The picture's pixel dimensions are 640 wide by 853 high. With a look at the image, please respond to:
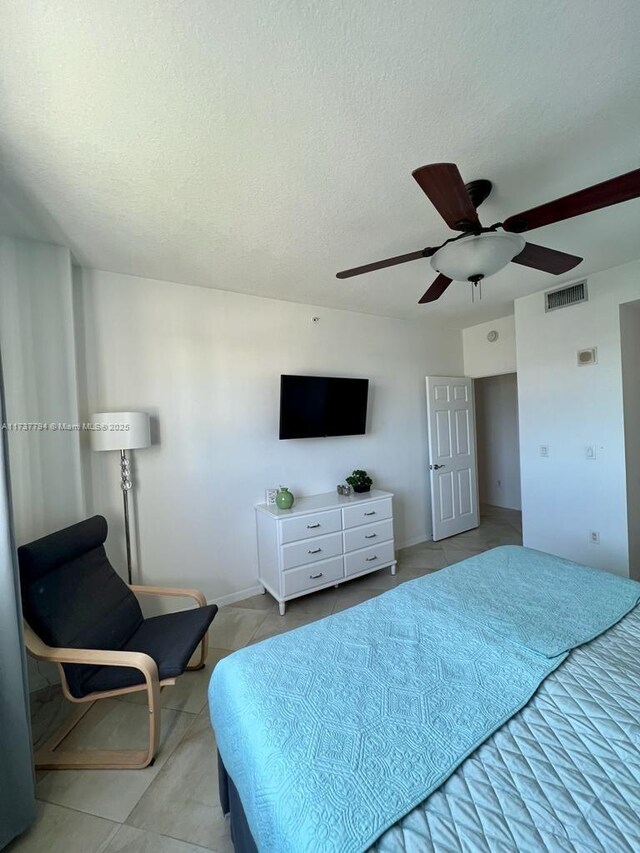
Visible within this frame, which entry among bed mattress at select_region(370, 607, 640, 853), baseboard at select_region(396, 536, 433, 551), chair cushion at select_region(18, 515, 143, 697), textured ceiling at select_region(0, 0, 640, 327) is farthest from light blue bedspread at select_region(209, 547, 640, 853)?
baseboard at select_region(396, 536, 433, 551)

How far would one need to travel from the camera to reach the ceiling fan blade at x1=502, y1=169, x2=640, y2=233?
1189 millimetres

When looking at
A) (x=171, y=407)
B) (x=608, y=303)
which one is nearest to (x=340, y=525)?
(x=171, y=407)

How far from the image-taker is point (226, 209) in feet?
5.96

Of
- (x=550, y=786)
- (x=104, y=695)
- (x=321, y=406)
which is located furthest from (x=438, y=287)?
(x=104, y=695)

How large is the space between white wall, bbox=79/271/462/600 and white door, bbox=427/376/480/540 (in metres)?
0.84

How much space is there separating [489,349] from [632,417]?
1.70 metres

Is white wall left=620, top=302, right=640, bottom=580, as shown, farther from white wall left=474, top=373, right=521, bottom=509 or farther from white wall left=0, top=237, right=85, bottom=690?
white wall left=0, top=237, right=85, bottom=690

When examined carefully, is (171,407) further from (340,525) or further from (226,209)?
(340,525)

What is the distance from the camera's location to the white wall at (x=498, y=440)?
5238mm

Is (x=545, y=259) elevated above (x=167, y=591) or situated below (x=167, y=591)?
above

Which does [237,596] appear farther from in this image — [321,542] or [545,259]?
[545,259]

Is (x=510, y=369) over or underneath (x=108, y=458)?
over

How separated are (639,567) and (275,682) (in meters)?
3.43

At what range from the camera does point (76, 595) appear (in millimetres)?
1786
